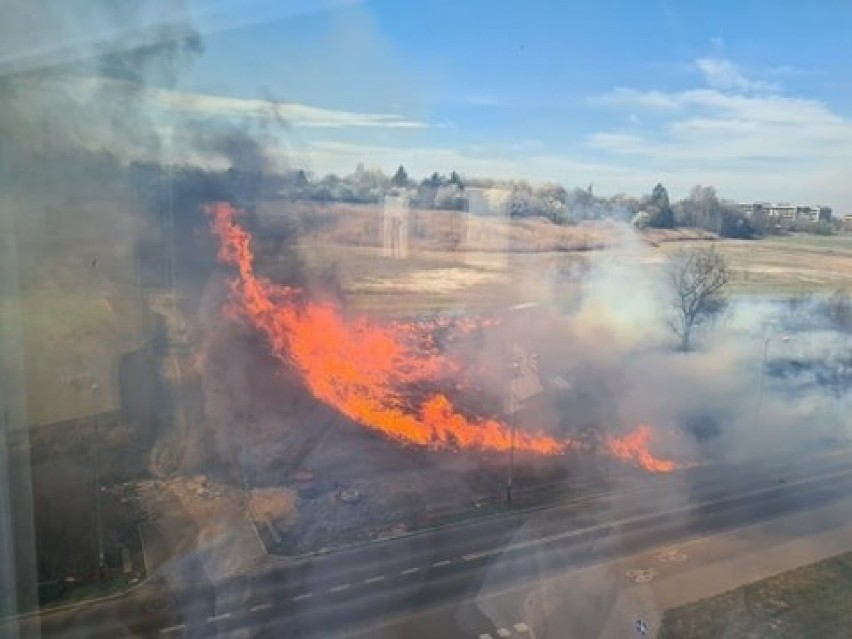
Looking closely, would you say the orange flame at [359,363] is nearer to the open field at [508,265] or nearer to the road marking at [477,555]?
the open field at [508,265]

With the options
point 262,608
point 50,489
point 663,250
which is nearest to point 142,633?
point 262,608

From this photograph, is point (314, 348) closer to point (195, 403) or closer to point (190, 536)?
point (195, 403)

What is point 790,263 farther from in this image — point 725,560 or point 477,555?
point 477,555

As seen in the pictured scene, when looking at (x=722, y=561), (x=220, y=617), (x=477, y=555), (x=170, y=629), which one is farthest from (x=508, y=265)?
(x=170, y=629)

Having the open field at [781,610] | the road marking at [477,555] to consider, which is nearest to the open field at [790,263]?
the open field at [781,610]

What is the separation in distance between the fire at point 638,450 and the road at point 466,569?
96 mm

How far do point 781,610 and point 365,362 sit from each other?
11.8ft

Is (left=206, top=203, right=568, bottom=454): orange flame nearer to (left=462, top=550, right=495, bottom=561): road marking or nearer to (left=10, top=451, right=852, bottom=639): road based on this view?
(left=10, top=451, right=852, bottom=639): road

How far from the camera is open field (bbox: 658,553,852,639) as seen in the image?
237cm

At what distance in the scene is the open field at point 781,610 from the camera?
2365 mm

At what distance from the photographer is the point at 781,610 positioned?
2580 mm

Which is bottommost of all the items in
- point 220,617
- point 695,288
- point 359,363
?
point 220,617

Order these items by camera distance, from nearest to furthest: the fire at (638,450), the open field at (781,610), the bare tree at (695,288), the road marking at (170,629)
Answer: the open field at (781,610)
the road marking at (170,629)
the bare tree at (695,288)
the fire at (638,450)

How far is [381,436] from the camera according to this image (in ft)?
17.5
